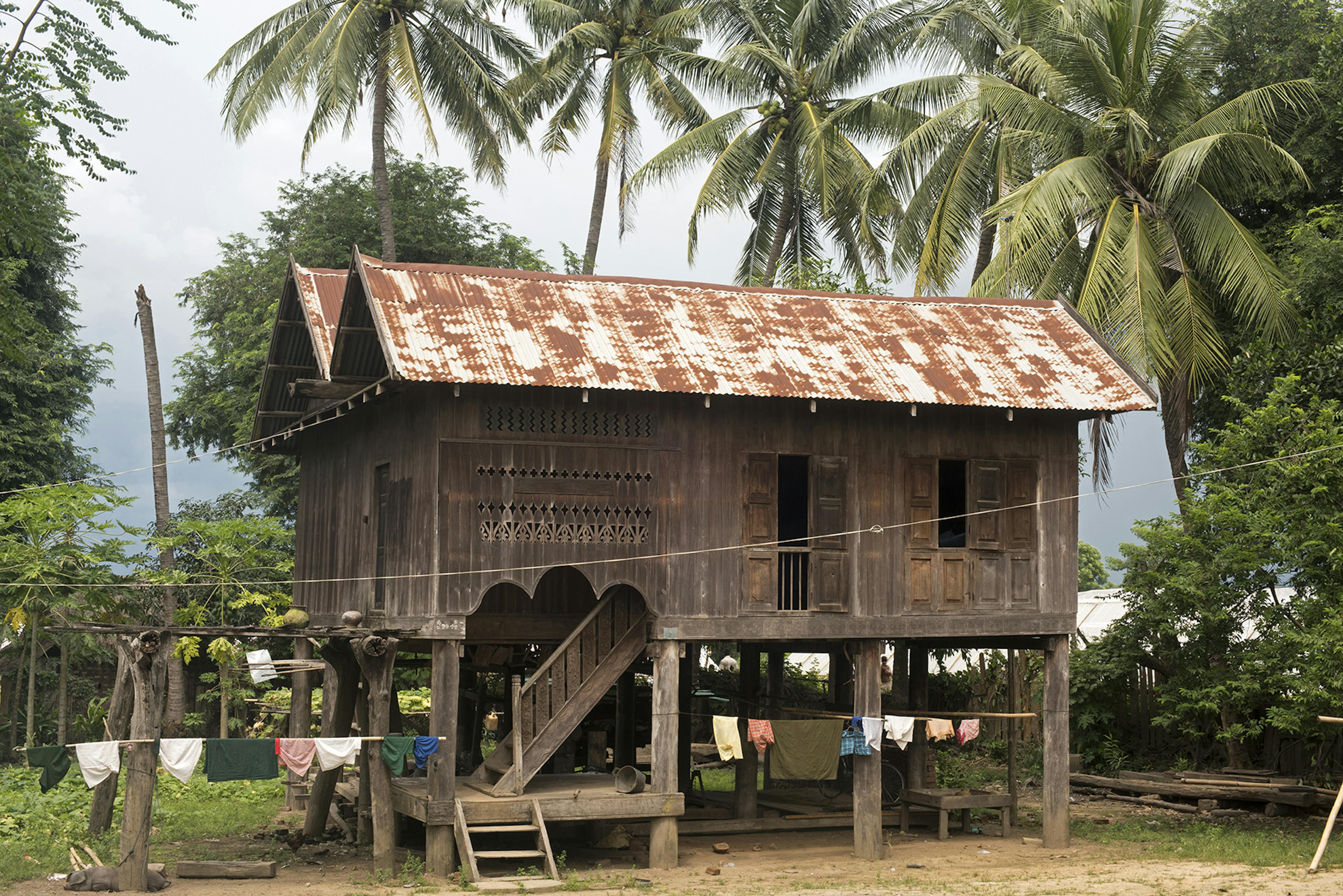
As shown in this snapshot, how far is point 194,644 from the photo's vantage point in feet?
89.5

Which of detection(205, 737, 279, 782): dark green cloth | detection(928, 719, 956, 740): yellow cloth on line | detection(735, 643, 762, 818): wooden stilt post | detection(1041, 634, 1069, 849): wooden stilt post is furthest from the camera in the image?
detection(735, 643, 762, 818): wooden stilt post

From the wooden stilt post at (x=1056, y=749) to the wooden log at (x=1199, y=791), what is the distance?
4280 millimetres

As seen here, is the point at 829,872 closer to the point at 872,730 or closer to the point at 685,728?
the point at 872,730

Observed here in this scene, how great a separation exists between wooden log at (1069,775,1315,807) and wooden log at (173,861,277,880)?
46.6 ft

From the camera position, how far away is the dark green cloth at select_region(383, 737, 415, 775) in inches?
634

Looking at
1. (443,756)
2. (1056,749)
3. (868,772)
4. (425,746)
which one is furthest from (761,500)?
(1056,749)

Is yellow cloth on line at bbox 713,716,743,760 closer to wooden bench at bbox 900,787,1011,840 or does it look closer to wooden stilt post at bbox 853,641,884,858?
wooden stilt post at bbox 853,641,884,858

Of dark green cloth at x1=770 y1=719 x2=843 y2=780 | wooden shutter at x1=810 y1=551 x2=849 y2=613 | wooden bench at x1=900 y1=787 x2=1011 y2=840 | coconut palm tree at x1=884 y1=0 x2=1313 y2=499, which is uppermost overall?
coconut palm tree at x1=884 y1=0 x2=1313 y2=499

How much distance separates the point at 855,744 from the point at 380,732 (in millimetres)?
6012

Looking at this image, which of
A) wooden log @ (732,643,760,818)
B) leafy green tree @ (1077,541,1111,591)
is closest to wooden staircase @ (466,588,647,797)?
wooden log @ (732,643,760,818)

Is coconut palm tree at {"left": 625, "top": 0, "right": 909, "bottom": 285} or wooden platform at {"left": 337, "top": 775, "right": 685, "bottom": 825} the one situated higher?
coconut palm tree at {"left": 625, "top": 0, "right": 909, "bottom": 285}

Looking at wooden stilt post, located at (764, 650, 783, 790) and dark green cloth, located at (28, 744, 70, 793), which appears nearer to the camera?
dark green cloth, located at (28, 744, 70, 793)

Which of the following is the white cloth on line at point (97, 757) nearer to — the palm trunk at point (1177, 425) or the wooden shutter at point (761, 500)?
the wooden shutter at point (761, 500)

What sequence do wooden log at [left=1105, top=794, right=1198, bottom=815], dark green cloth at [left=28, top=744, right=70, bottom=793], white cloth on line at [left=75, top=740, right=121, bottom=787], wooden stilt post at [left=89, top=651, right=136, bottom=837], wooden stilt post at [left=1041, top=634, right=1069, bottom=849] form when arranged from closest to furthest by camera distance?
white cloth on line at [left=75, top=740, right=121, bottom=787] < dark green cloth at [left=28, top=744, right=70, bottom=793] < wooden stilt post at [left=89, top=651, right=136, bottom=837] < wooden stilt post at [left=1041, top=634, right=1069, bottom=849] < wooden log at [left=1105, top=794, right=1198, bottom=815]
